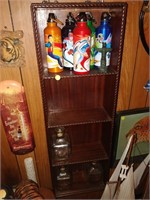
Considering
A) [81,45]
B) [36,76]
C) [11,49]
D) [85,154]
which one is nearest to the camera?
[81,45]

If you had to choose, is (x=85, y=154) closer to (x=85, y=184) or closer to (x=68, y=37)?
(x=85, y=184)

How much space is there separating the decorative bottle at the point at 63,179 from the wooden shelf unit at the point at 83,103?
4cm

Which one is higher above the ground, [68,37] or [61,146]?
[68,37]

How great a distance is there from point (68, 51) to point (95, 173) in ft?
3.58

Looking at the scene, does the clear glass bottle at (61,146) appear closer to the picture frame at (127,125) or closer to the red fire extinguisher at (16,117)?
the red fire extinguisher at (16,117)

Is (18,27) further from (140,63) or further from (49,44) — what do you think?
(140,63)

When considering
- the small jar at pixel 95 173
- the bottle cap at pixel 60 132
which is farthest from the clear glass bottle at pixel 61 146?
the small jar at pixel 95 173

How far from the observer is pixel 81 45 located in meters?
0.87

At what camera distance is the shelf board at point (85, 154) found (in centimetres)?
128

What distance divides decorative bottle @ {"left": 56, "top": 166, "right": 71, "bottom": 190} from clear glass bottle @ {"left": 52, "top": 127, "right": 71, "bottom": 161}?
17 centimetres

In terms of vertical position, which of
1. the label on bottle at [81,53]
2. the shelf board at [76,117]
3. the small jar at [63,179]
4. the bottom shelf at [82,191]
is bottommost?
the bottom shelf at [82,191]

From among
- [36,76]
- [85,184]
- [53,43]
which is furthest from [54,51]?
[85,184]

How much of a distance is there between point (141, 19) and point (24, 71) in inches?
29.6

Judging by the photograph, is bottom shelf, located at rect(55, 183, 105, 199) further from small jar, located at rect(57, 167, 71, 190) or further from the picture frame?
the picture frame
